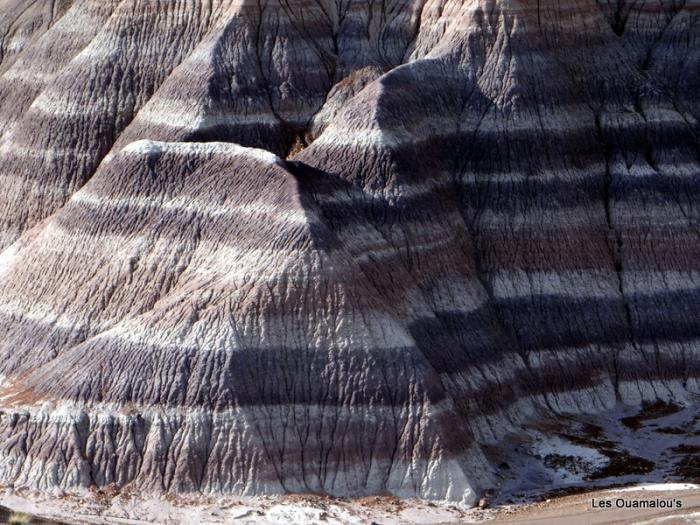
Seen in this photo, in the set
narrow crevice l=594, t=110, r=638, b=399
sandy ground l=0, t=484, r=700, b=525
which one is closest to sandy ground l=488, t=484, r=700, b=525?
sandy ground l=0, t=484, r=700, b=525

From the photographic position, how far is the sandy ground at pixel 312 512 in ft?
102

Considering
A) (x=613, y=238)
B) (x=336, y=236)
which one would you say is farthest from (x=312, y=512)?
(x=613, y=238)

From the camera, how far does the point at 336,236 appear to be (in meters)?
34.5

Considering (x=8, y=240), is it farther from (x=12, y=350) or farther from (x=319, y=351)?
(x=319, y=351)

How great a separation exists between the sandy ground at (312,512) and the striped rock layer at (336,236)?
40 cm

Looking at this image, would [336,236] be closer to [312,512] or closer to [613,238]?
[312,512]

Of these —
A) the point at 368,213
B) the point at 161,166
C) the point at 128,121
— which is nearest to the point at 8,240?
the point at 128,121

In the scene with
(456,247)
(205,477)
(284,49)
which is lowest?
(205,477)

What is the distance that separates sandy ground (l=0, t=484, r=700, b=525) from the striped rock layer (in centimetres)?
40

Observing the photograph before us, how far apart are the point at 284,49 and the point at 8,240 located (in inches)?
315

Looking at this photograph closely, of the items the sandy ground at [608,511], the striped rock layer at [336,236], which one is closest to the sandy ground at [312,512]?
the sandy ground at [608,511]

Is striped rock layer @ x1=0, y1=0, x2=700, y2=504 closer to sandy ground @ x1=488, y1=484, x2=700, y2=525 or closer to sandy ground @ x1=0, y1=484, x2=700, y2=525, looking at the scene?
sandy ground @ x1=0, y1=484, x2=700, y2=525

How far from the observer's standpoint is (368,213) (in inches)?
1438

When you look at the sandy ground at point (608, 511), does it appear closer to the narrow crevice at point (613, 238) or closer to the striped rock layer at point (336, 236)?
the striped rock layer at point (336, 236)
